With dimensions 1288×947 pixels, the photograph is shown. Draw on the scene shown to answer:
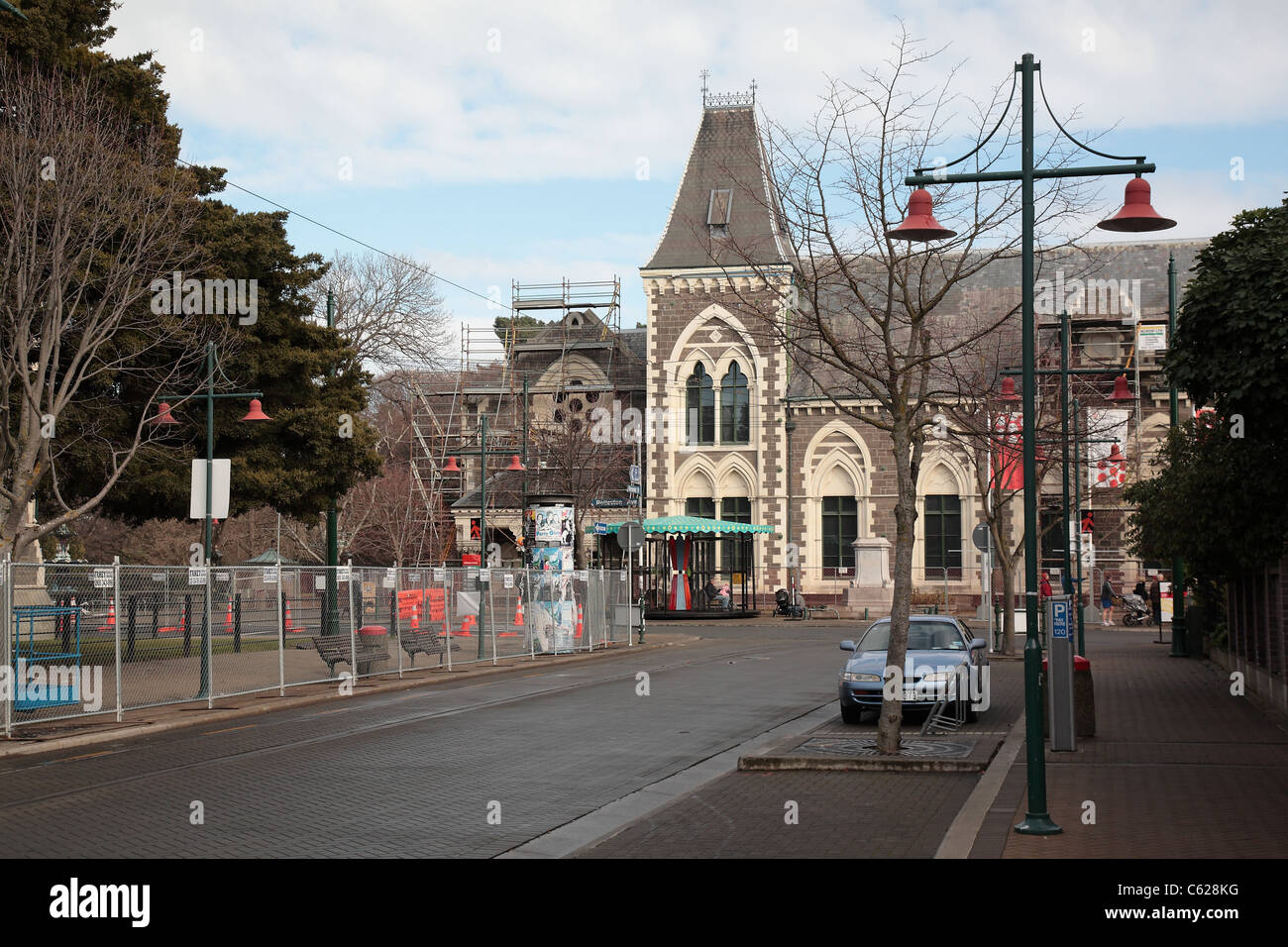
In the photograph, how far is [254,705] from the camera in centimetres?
2009

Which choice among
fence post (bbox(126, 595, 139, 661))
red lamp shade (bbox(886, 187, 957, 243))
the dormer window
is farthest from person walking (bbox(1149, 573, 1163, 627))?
red lamp shade (bbox(886, 187, 957, 243))

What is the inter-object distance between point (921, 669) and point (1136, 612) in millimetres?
32799

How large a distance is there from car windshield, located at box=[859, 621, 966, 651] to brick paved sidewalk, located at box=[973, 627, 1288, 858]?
2.22 meters

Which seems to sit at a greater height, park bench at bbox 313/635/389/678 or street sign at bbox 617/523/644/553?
street sign at bbox 617/523/644/553

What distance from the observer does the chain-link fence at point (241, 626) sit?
17047mm

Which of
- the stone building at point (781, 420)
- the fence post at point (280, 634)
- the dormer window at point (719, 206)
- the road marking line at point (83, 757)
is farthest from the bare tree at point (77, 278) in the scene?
the dormer window at point (719, 206)

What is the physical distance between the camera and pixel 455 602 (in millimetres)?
28500

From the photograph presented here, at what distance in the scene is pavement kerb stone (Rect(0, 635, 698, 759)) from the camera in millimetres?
15953

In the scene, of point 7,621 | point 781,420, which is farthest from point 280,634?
point 781,420

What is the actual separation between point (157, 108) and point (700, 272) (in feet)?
104

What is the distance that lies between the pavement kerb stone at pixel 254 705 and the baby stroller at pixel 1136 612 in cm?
2381

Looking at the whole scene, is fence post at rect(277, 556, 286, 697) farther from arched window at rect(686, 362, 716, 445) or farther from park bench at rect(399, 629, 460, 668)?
arched window at rect(686, 362, 716, 445)

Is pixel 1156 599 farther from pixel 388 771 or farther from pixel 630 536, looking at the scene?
pixel 388 771

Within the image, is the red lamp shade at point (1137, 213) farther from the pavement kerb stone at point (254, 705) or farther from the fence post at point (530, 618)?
the fence post at point (530, 618)
